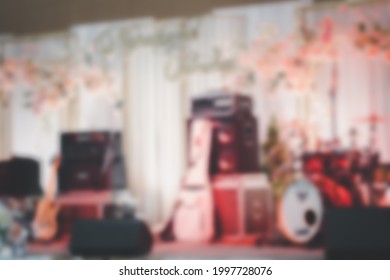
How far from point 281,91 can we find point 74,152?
155cm

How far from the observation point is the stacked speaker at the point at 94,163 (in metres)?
4.14

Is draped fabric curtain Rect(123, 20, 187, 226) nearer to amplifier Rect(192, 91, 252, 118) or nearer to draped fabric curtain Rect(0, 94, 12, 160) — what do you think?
amplifier Rect(192, 91, 252, 118)

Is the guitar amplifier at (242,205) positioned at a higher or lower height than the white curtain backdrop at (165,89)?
lower

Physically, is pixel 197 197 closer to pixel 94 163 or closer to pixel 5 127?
pixel 94 163

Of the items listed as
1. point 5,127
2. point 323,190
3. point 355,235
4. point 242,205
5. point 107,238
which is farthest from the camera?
point 5,127

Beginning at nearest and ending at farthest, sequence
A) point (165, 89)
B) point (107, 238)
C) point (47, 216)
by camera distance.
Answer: point (107, 238)
point (165, 89)
point (47, 216)

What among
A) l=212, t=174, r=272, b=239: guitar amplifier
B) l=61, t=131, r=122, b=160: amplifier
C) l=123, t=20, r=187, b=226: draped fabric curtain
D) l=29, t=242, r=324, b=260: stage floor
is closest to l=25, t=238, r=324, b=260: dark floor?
l=29, t=242, r=324, b=260: stage floor

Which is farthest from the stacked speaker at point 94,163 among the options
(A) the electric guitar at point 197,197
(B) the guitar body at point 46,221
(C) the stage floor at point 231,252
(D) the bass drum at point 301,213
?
(D) the bass drum at point 301,213

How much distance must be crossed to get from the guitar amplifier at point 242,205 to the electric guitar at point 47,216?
1201 millimetres

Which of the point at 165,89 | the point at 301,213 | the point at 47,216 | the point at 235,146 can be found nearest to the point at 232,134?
the point at 235,146

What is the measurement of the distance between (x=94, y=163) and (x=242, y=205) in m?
1.11

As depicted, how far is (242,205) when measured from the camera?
153 inches

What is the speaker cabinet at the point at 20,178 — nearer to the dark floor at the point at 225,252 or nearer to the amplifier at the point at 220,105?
the dark floor at the point at 225,252

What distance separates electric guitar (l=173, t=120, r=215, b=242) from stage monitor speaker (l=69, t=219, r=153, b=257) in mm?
390
